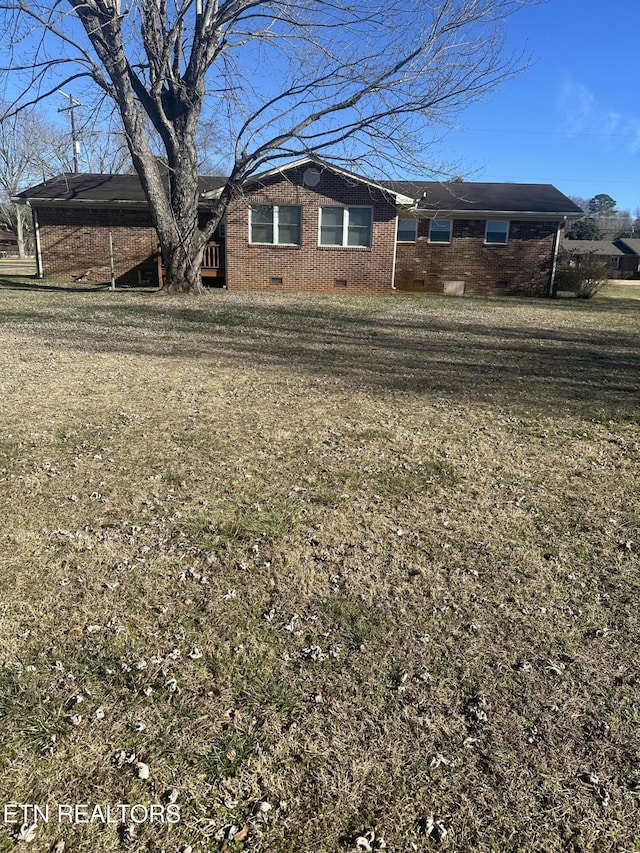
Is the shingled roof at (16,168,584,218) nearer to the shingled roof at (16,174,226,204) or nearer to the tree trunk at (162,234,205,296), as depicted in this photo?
the shingled roof at (16,174,226,204)

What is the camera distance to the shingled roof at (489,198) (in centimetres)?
1995

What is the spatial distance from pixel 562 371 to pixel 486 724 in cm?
691

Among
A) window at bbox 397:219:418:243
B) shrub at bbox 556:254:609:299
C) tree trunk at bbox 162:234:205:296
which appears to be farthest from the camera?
window at bbox 397:219:418:243

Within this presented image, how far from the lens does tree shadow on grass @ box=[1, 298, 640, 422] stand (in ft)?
22.5

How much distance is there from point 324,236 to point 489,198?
6.71 metres

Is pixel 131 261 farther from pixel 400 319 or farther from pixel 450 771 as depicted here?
pixel 450 771

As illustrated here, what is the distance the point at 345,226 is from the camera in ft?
63.5

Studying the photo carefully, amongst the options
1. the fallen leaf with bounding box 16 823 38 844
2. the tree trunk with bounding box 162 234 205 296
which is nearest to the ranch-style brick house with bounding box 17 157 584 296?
the tree trunk with bounding box 162 234 205 296

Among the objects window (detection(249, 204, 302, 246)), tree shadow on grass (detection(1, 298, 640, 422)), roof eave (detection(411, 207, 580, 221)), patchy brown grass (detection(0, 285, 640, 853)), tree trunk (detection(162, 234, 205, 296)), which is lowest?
patchy brown grass (detection(0, 285, 640, 853))

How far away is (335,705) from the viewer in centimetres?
209

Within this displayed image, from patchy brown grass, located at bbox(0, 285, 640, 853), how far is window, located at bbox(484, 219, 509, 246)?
16.4 m

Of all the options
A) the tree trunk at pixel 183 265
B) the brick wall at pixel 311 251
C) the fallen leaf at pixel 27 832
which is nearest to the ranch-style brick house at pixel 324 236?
the brick wall at pixel 311 251

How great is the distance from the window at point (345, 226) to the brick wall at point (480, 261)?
2151 millimetres

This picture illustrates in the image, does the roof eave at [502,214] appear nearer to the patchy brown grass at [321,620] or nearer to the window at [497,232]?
the window at [497,232]
